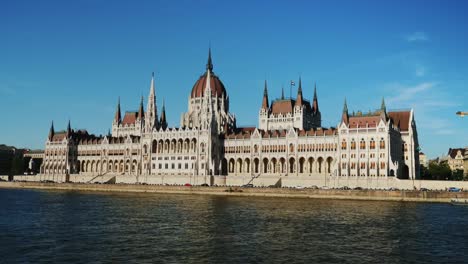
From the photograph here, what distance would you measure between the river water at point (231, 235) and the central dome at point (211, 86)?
8810cm

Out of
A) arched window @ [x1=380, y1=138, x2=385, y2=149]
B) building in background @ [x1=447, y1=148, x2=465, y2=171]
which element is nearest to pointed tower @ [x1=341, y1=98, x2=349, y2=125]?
arched window @ [x1=380, y1=138, x2=385, y2=149]

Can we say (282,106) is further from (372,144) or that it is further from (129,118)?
(129,118)

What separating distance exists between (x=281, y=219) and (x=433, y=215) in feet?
66.5

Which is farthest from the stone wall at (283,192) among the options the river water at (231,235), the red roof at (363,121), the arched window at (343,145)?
the red roof at (363,121)

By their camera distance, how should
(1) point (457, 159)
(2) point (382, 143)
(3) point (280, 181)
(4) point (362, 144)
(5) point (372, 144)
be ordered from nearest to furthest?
(2) point (382, 143) → (5) point (372, 144) → (4) point (362, 144) → (3) point (280, 181) → (1) point (457, 159)

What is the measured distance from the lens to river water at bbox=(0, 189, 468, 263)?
36.4m

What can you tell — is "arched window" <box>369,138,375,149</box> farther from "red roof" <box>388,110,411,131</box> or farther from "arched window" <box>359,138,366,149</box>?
"red roof" <box>388,110,411,131</box>

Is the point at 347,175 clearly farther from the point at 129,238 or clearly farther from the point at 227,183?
the point at 129,238

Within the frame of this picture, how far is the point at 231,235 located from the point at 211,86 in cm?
11280

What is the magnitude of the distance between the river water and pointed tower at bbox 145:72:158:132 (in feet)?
253

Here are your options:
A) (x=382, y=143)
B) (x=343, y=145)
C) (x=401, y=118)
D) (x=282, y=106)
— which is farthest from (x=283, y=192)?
(x=282, y=106)

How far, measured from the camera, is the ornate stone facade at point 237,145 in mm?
112688

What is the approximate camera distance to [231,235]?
4625cm

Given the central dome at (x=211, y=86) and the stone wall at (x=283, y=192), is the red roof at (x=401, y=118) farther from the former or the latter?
the central dome at (x=211, y=86)
